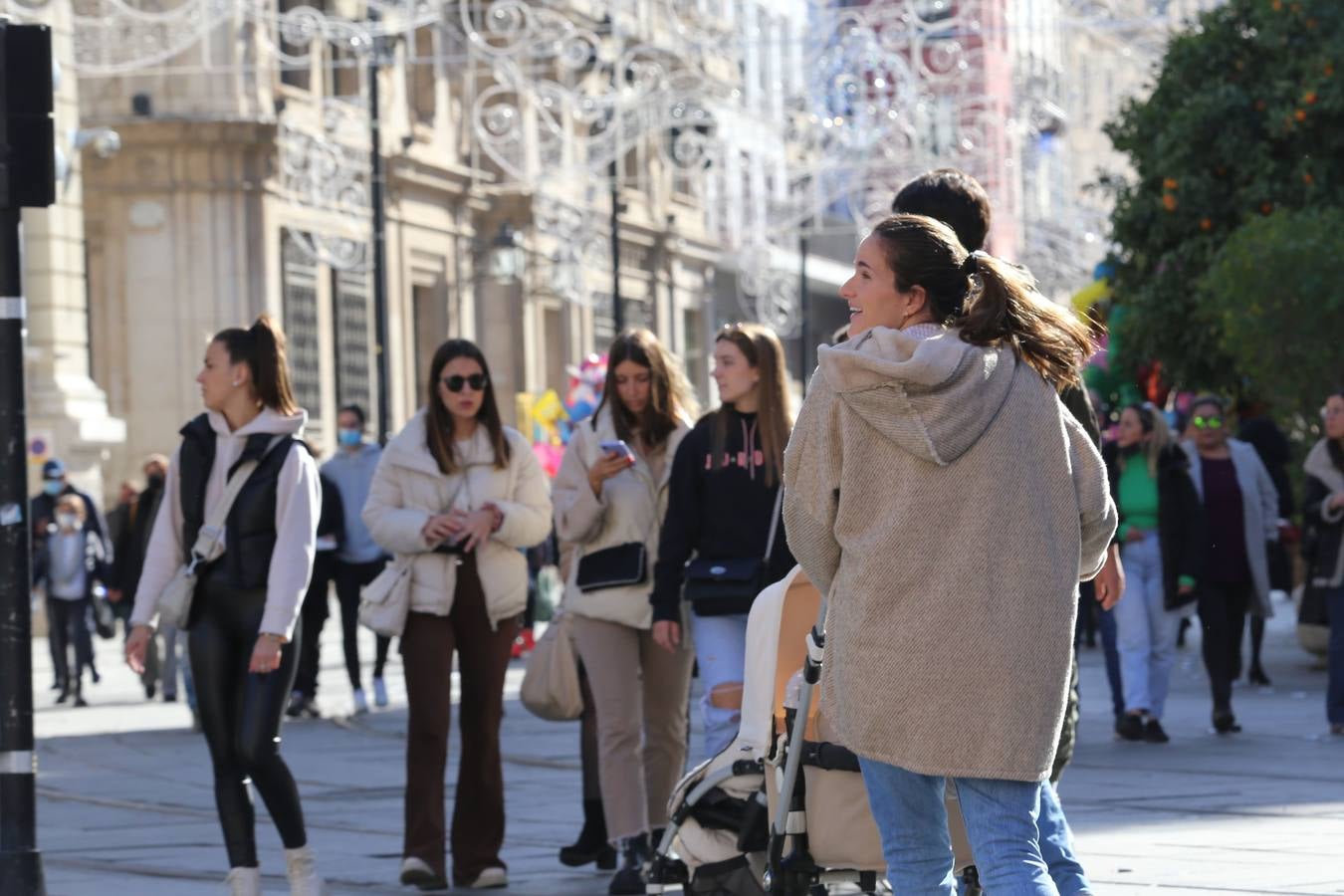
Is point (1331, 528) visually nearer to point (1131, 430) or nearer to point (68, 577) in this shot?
point (1131, 430)

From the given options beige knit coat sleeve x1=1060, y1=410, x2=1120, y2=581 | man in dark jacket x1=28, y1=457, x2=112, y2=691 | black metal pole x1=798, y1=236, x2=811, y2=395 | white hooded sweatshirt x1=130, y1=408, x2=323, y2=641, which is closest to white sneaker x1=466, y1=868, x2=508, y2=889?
white hooded sweatshirt x1=130, y1=408, x2=323, y2=641

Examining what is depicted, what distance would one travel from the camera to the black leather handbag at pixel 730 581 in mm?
8070

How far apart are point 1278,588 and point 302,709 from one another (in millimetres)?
6906

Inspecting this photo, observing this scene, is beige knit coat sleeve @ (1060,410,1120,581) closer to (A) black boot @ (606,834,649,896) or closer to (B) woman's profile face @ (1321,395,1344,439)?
(A) black boot @ (606,834,649,896)

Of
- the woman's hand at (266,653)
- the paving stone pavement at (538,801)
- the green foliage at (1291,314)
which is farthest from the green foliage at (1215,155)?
the woman's hand at (266,653)

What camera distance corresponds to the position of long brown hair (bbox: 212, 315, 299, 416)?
801cm

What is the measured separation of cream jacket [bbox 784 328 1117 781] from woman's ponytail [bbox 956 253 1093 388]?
57 mm

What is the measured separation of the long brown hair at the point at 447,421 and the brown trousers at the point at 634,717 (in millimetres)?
696

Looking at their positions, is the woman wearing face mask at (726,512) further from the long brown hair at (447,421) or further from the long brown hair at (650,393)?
the long brown hair at (447,421)

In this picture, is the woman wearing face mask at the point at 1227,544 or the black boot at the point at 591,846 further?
the woman wearing face mask at the point at 1227,544

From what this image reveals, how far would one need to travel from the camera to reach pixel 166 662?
56.2 ft

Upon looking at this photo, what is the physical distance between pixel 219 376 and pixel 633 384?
1546 millimetres

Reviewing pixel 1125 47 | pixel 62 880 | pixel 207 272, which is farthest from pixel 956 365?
pixel 207 272

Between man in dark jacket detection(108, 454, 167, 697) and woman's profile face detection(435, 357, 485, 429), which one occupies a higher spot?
woman's profile face detection(435, 357, 485, 429)
